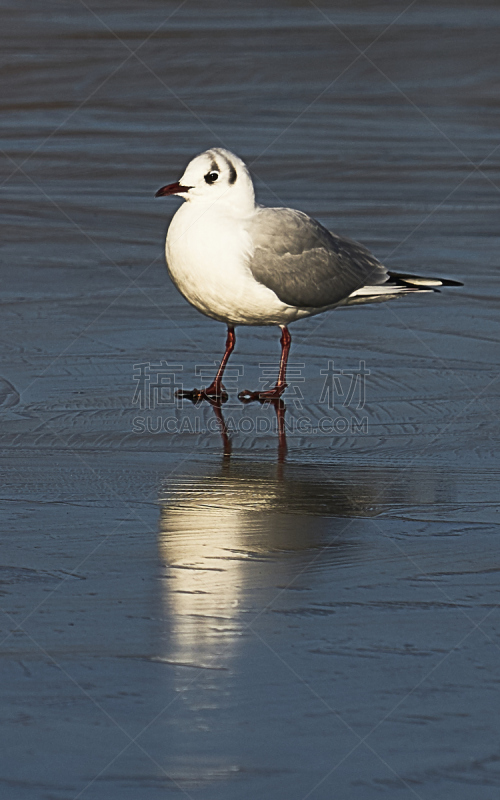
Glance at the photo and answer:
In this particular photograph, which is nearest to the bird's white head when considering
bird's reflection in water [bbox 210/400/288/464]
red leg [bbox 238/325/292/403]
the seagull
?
the seagull

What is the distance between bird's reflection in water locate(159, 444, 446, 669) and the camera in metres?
4.06

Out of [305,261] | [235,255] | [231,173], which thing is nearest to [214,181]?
[231,173]

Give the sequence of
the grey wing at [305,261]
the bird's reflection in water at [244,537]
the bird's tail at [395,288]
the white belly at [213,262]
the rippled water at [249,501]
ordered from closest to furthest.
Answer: the rippled water at [249,501], the bird's reflection in water at [244,537], the white belly at [213,262], the grey wing at [305,261], the bird's tail at [395,288]

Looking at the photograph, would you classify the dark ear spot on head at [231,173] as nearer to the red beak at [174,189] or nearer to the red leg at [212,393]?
the red beak at [174,189]

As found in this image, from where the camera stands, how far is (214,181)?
6.53 m

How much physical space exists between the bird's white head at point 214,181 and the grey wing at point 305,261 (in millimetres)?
177

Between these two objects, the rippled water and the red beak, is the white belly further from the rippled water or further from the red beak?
the rippled water

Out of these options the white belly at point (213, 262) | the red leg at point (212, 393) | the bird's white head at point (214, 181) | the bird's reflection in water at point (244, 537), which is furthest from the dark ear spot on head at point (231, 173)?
the bird's reflection in water at point (244, 537)

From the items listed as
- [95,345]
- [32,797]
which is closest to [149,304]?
[95,345]

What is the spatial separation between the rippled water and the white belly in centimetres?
42

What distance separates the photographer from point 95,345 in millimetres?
7082

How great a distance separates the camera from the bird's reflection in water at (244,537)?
4062mm

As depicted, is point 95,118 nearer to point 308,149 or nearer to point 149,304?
point 308,149

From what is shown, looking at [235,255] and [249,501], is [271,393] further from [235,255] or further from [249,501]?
[249,501]
